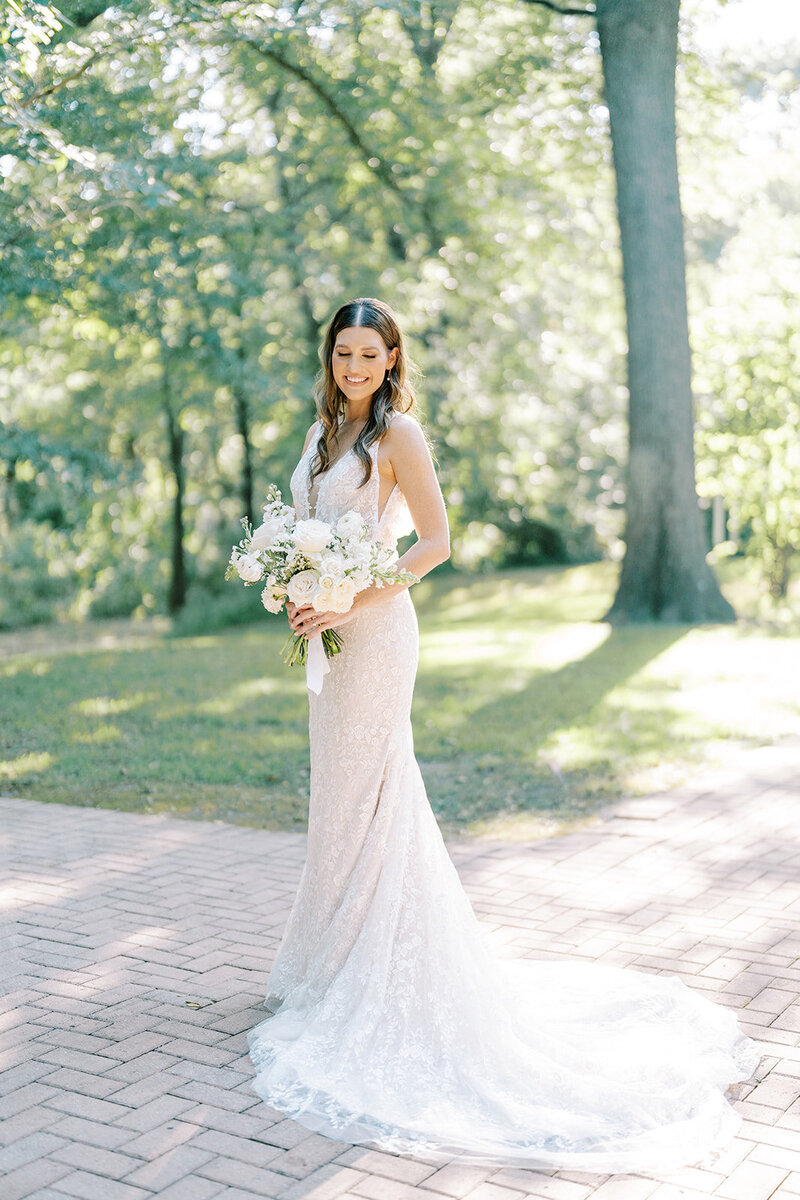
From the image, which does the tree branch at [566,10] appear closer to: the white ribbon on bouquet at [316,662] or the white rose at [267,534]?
the white rose at [267,534]

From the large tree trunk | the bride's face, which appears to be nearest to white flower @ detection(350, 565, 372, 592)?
the bride's face

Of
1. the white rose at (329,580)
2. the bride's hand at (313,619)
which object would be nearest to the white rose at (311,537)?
the white rose at (329,580)

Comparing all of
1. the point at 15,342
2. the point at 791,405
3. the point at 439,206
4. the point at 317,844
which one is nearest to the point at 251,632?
the point at 15,342

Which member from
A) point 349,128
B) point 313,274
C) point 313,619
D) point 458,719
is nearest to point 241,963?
point 313,619

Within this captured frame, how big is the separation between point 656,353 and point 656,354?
0.04 ft

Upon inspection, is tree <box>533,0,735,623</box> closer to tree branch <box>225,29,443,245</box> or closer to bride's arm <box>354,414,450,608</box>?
tree branch <box>225,29,443,245</box>

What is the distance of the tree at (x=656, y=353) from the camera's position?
15.0 meters

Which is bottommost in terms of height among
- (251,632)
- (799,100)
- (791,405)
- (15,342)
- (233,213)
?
(251,632)

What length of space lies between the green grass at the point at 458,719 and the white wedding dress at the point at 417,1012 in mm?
2806

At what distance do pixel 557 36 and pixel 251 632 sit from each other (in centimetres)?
975

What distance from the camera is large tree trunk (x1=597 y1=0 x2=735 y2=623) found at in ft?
49.3

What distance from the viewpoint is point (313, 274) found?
1608cm

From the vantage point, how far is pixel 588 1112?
3.53 meters

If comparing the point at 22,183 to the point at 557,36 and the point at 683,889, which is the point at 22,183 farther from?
the point at 557,36
